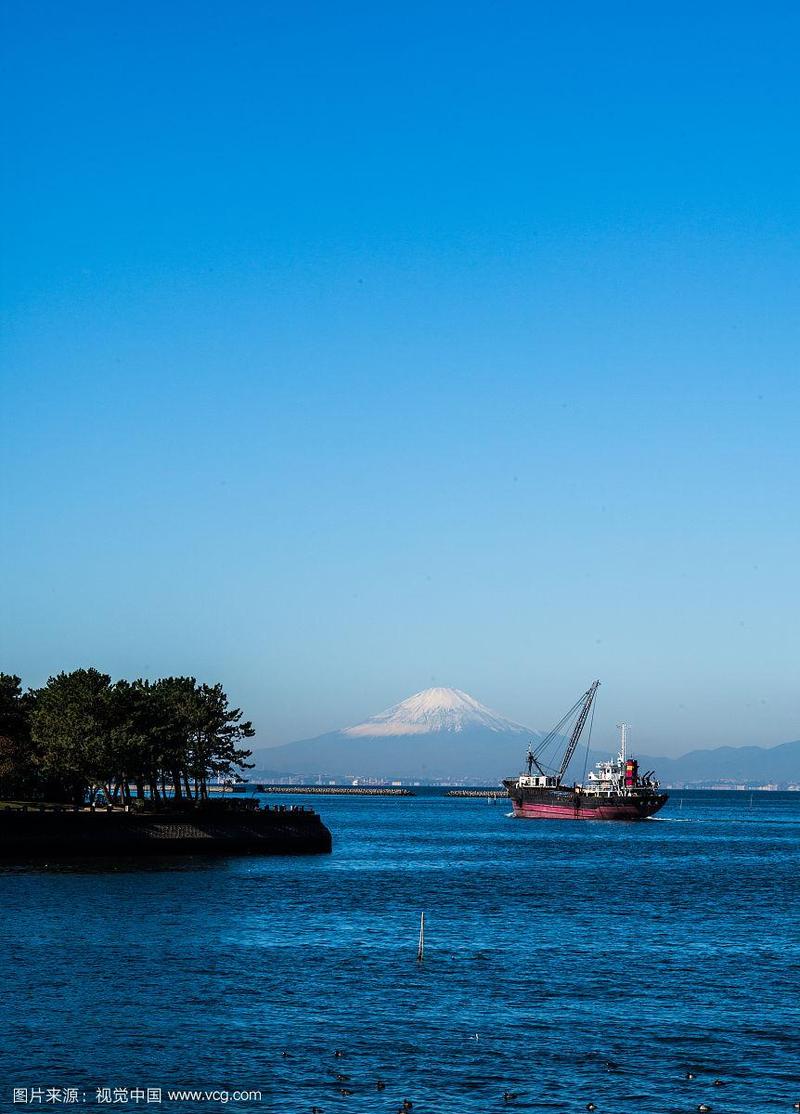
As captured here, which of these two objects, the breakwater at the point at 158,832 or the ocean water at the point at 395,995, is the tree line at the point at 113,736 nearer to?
the breakwater at the point at 158,832

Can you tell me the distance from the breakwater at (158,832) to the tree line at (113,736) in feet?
26.2

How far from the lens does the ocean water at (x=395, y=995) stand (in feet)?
140

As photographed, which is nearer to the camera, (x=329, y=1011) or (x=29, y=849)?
(x=329, y=1011)

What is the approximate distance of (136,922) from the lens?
7969cm

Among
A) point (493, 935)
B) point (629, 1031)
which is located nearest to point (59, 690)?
point (493, 935)

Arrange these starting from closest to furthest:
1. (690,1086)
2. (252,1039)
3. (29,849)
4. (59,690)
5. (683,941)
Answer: (690,1086) → (252,1039) → (683,941) → (29,849) → (59,690)

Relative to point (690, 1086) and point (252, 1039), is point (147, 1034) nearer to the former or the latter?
point (252, 1039)

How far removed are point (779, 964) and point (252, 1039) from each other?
3384cm

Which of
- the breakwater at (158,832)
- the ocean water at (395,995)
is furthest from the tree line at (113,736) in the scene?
the ocean water at (395,995)

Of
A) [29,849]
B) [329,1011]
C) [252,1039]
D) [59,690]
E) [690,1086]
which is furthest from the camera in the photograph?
[59,690]

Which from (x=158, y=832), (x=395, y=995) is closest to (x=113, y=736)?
(x=158, y=832)

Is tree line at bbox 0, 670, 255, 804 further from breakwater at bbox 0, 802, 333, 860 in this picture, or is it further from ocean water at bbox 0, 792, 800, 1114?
ocean water at bbox 0, 792, 800, 1114

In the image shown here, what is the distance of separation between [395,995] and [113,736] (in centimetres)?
8627

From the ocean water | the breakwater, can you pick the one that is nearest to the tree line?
the breakwater
